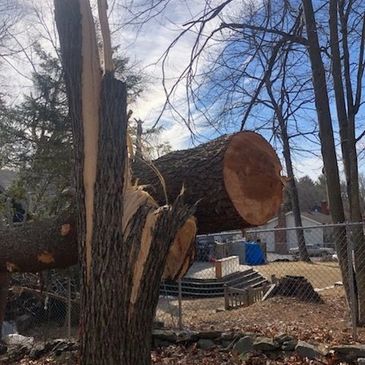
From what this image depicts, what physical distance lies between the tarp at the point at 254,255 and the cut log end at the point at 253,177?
1743 centimetres

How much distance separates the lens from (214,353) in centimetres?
510

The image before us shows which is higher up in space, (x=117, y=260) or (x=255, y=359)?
(x=117, y=260)

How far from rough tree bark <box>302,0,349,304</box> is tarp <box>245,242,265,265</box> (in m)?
13.9

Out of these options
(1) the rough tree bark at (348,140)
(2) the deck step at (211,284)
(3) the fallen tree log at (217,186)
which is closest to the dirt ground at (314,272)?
(2) the deck step at (211,284)

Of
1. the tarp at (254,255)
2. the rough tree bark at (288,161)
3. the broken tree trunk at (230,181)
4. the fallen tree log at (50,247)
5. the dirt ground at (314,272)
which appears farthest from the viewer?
the tarp at (254,255)

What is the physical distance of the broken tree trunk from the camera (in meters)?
3.91

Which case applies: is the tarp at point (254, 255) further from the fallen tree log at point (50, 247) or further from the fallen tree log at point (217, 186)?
the fallen tree log at point (217, 186)

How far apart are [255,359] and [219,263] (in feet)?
37.0

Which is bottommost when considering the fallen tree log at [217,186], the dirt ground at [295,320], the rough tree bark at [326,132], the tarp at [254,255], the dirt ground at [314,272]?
the dirt ground at [295,320]

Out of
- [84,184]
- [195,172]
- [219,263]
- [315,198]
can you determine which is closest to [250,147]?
[195,172]

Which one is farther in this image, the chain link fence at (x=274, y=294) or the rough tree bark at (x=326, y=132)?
the rough tree bark at (x=326, y=132)

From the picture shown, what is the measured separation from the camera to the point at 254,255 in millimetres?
22109

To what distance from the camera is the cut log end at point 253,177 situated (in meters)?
3.91

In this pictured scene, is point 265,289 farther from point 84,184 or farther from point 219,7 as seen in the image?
point 84,184
